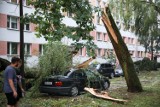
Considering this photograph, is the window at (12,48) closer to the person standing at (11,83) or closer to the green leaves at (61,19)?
the green leaves at (61,19)

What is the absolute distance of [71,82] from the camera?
58.5ft

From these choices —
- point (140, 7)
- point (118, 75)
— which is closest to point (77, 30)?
point (140, 7)

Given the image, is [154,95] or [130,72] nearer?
[154,95]

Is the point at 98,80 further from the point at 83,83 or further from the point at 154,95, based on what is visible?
the point at 154,95

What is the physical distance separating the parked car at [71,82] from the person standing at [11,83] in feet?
26.2

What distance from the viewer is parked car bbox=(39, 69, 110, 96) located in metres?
17.4

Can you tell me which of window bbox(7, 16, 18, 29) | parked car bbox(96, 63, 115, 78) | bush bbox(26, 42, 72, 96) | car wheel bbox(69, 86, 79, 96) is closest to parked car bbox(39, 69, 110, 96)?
car wheel bbox(69, 86, 79, 96)

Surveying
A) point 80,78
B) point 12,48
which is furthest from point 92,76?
point 12,48

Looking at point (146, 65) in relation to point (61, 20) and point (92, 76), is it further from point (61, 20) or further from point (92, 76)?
point (61, 20)

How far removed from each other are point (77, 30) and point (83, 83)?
9370 mm

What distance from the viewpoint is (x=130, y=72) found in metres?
17.0

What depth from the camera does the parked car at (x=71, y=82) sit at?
17391 mm

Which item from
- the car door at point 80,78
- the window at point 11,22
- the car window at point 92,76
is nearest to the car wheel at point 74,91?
the car door at point 80,78

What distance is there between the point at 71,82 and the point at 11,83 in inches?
353
